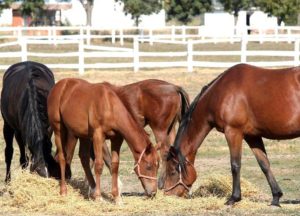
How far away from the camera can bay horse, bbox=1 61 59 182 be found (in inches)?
412

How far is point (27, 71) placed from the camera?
39.1 ft

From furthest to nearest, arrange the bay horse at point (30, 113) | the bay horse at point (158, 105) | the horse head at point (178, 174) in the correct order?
the bay horse at point (158, 105) → the bay horse at point (30, 113) → the horse head at point (178, 174)

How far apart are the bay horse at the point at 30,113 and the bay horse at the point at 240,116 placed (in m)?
1.63

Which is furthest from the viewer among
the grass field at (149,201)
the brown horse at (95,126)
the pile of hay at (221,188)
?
the pile of hay at (221,188)

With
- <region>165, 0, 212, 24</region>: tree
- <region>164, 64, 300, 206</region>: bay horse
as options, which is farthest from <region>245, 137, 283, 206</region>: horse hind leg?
<region>165, 0, 212, 24</region>: tree

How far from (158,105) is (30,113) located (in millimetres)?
1752

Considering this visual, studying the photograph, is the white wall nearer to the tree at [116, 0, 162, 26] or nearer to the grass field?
the tree at [116, 0, 162, 26]

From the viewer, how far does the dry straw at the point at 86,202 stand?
30.7 feet

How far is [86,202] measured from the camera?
984cm

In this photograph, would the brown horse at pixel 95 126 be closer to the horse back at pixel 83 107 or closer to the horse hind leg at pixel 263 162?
the horse back at pixel 83 107

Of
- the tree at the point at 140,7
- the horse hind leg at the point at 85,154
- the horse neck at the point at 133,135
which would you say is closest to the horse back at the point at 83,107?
the horse neck at the point at 133,135

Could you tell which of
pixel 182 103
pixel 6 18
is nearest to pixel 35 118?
pixel 182 103

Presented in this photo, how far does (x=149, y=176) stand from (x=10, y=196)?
183 centimetres

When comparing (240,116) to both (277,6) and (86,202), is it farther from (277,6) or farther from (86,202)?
(277,6)
